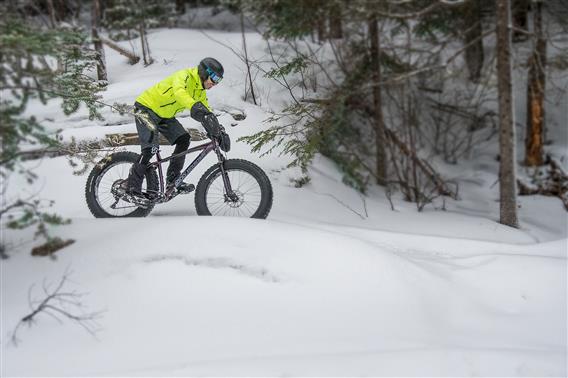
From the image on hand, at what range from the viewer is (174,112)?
5.87m

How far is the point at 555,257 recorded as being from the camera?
6203mm

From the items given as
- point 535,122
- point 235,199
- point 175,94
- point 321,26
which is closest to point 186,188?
point 235,199

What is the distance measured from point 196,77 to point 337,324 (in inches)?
120

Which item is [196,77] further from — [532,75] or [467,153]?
[467,153]

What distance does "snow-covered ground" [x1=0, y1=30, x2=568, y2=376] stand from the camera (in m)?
3.82

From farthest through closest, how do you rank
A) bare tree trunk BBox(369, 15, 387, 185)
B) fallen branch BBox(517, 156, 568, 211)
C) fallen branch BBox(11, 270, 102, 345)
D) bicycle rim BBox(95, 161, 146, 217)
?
fallen branch BBox(517, 156, 568, 211), bare tree trunk BBox(369, 15, 387, 185), bicycle rim BBox(95, 161, 146, 217), fallen branch BBox(11, 270, 102, 345)

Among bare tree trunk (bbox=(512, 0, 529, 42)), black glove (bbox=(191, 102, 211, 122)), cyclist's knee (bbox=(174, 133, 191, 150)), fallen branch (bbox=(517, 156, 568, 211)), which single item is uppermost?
bare tree trunk (bbox=(512, 0, 529, 42))

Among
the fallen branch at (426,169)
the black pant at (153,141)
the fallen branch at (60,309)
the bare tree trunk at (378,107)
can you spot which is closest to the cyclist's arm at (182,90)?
the black pant at (153,141)

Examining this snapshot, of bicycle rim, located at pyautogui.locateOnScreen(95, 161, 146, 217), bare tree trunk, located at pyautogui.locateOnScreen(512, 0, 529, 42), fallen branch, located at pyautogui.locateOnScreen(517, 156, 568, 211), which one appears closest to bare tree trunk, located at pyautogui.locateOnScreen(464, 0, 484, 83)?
bare tree trunk, located at pyautogui.locateOnScreen(512, 0, 529, 42)

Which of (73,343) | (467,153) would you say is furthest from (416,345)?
(467,153)

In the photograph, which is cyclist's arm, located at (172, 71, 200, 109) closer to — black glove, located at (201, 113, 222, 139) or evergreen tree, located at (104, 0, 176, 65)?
black glove, located at (201, 113, 222, 139)

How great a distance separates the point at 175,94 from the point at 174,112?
1.60ft

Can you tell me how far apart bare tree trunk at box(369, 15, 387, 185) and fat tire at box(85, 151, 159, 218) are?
5.68 metres

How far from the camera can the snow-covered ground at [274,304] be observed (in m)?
3.82
